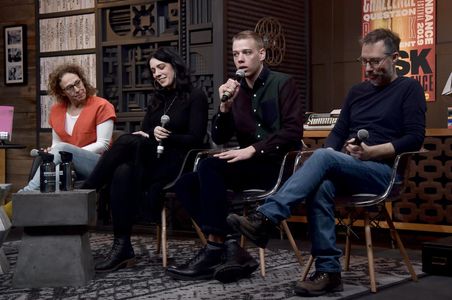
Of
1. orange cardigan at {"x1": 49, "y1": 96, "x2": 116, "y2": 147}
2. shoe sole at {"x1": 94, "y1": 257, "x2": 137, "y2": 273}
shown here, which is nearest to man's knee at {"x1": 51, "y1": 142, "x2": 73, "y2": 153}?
orange cardigan at {"x1": 49, "y1": 96, "x2": 116, "y2": 147}

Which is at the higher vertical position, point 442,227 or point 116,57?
point 116,57

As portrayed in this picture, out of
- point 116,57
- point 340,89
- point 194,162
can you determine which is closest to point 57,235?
point 194,162

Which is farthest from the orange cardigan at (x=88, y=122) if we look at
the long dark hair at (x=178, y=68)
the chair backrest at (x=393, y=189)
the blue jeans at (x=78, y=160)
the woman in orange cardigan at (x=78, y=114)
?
the chair backrest at (x=393, y=189)

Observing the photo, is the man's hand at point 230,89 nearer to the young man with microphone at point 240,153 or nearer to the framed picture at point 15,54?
the young man with microphone at point 240,153

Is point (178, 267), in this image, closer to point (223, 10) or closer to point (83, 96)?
point (83, 96)

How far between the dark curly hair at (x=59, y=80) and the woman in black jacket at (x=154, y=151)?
552mm

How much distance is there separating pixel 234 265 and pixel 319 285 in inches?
18.7

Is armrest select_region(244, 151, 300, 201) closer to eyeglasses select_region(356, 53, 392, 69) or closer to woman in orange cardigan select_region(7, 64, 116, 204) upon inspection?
eyeglasses select_region(356, 53, 392, 69)

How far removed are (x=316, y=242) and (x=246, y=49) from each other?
43.4 inches

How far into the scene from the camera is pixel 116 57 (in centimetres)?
598

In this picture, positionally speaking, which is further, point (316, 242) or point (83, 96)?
point (83, 96)

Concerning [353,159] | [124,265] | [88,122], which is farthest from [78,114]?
[353,159]

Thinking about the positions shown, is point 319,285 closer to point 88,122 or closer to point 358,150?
point 358,150

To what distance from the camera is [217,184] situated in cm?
351
